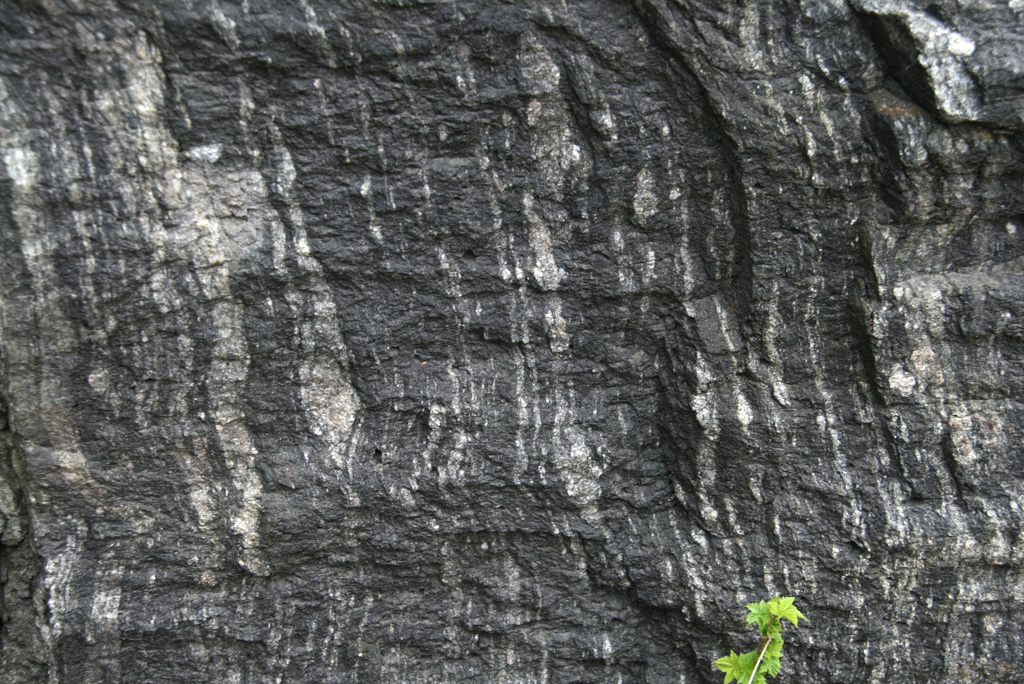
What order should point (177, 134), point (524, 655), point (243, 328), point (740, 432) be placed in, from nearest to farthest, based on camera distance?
point (177, 134), point (243, 328), point (740, 432), point (524, 655)

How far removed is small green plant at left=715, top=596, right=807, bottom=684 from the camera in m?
2.03

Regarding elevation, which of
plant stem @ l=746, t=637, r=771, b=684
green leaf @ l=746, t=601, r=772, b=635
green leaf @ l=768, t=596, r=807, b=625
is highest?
green leaf @ l=768, t=596, r=807, b=625

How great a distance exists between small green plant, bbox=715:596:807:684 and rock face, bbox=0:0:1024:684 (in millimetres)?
404

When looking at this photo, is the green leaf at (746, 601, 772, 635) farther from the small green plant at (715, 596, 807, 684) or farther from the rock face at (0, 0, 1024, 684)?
the rock face at (0, 0, 1024, 684)

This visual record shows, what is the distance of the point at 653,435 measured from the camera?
258cm

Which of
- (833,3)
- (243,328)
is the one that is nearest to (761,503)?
(833,3)

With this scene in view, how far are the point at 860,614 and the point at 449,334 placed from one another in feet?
5.47

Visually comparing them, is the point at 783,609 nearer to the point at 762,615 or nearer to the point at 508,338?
the point at 762,615

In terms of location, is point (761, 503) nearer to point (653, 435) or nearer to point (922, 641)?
point (653, 435)

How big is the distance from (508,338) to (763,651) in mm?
1176

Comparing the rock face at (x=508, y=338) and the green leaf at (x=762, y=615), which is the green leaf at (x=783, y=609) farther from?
the rock face at (x=508, y=338)

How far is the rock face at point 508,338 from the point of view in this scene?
217 cm

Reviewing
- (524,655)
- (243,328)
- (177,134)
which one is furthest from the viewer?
(524,655)

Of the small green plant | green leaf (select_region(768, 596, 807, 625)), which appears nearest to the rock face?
the small green plant
